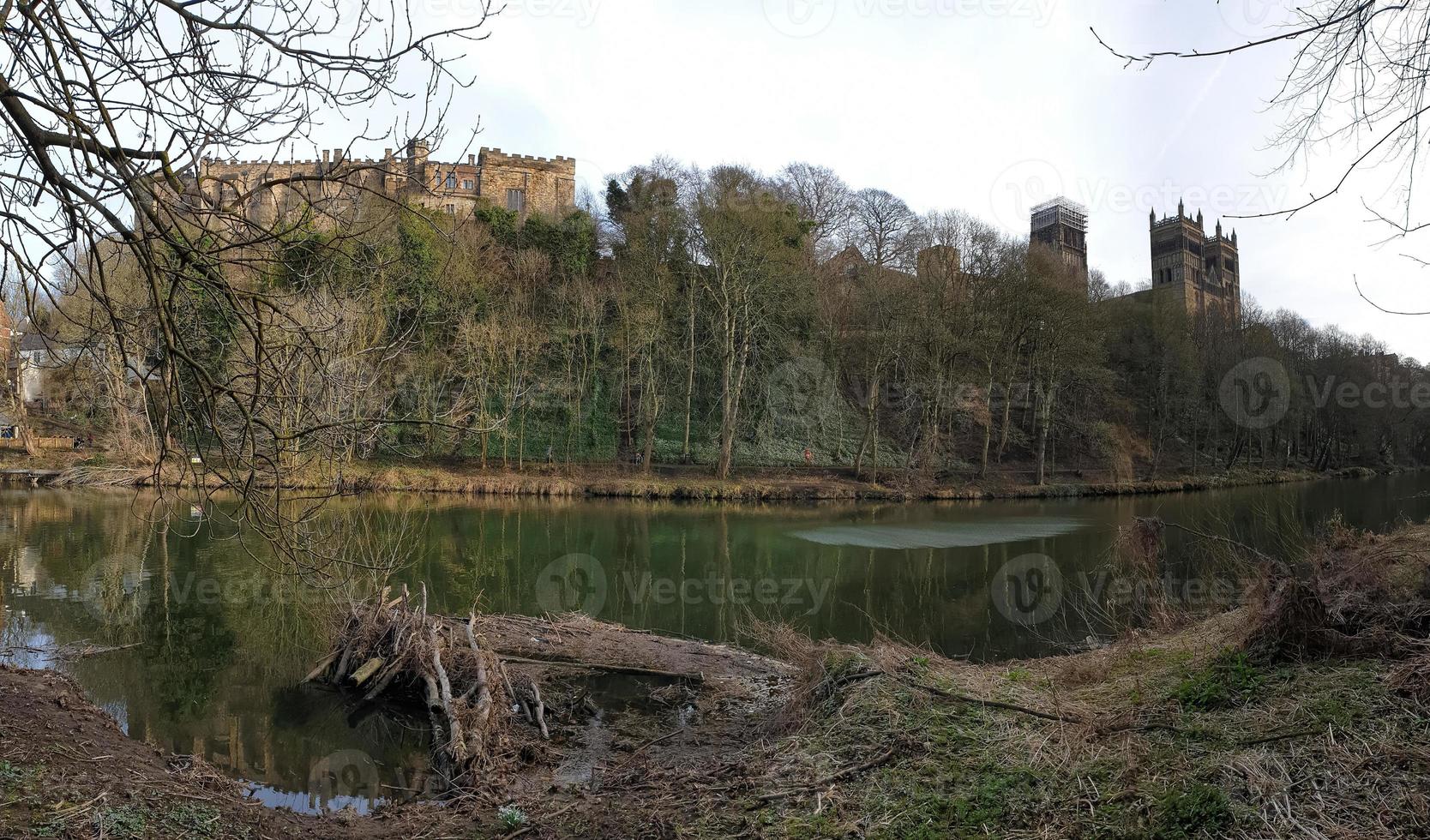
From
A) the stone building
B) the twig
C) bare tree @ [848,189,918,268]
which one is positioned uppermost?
the stone building

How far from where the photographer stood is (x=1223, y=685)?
204 inches

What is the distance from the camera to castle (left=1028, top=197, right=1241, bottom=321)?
7244 centimetres

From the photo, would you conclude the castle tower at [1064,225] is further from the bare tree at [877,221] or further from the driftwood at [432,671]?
the driftwood at [432,671]

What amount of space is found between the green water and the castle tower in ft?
163

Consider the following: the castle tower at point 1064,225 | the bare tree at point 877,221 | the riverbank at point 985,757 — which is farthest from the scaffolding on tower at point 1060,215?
the riverbank at point 985,757

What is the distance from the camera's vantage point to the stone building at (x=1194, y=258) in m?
78.9

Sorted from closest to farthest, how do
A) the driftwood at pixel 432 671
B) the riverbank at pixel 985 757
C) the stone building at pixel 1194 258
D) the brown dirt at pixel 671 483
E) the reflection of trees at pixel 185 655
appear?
the riverbank at pixel 985 757, the driftwood at pixel 432 671, the reflection of trees at pixel 185 655, the brown dirt at pixel 671 483, the stone building at pixel 1194 258

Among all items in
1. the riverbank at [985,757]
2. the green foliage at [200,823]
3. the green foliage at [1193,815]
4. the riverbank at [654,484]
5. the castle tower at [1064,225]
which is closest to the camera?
the green foliage at [1193,815]

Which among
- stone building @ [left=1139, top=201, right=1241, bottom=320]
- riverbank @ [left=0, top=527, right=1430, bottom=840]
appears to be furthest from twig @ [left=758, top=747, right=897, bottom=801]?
stone building @ [left=1139, top=201, right=1241, bottom=320]

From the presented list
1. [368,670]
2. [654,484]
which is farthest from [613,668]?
[654,484]

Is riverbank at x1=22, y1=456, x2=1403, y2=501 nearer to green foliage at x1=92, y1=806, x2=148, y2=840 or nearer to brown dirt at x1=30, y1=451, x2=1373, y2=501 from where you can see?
brown dirt at x1=30, y1=451, x2=1373, y2=501

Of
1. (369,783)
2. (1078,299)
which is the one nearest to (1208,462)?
(1078,299)

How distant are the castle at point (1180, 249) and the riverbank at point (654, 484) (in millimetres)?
40630

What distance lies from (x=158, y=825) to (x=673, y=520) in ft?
66.1
